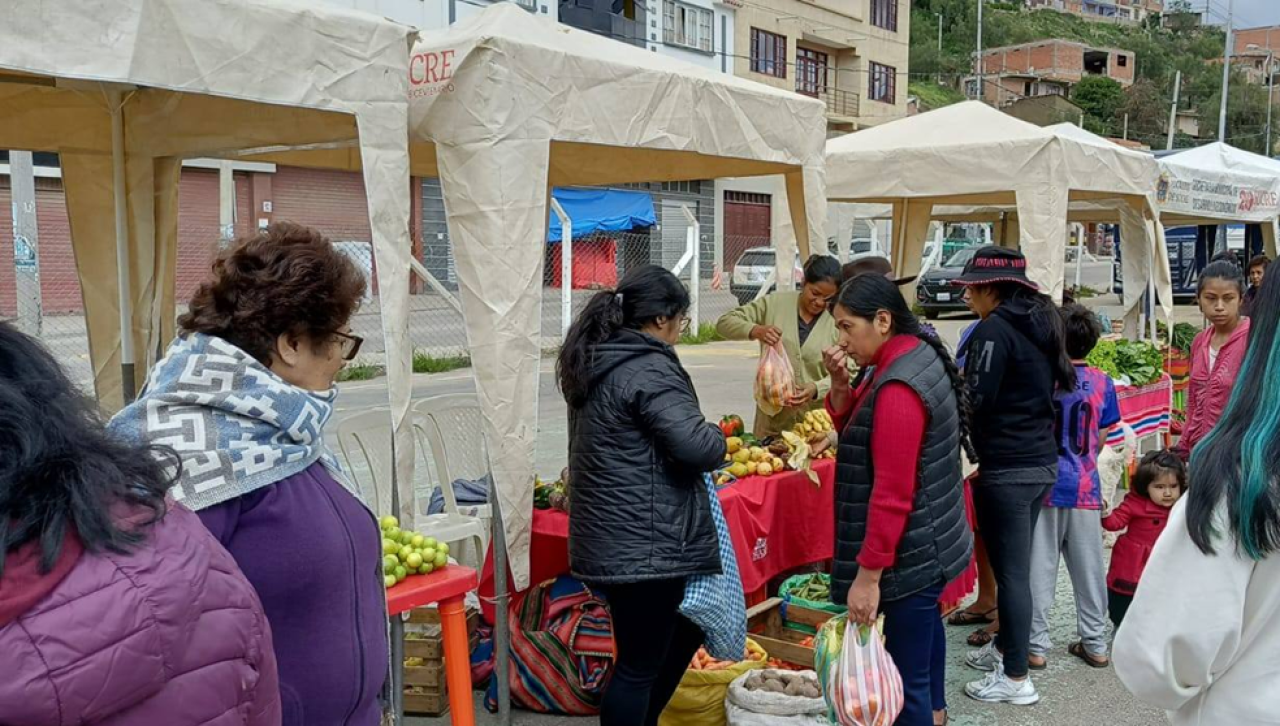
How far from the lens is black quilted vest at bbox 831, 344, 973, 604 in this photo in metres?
3.21

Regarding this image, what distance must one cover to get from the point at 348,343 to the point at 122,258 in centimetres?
300

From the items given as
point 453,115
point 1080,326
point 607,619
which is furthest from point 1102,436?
point 453,115

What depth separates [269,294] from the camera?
1909 millimetres

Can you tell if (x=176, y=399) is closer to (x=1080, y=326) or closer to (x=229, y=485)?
(x=229, y=485)

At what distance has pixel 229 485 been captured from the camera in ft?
5.73

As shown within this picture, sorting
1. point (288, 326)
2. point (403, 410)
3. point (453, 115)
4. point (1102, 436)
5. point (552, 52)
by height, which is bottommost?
point (1102, 436)

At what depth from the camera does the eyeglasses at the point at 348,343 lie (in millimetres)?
2057

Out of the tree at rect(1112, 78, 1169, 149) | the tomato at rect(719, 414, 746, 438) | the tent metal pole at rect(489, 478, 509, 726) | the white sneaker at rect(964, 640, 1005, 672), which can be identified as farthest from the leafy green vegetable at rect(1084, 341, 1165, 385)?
the tree at rect(1112, 78, 1169, 149)

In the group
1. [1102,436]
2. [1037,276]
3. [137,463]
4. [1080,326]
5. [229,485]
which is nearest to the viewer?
[137,463]

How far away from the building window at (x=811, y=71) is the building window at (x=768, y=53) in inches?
73.1

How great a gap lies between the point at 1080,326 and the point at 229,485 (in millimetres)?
4373

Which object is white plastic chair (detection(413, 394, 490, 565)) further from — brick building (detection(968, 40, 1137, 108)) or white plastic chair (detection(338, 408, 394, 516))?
brick building (detection(968, 40, 1137, 108))

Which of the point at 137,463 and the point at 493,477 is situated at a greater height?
the point at 137,463

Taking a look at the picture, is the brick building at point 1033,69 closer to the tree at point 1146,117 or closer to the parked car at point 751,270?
the tree at point 1146,117
